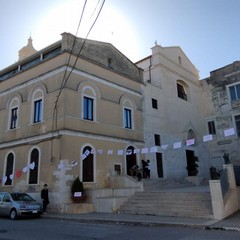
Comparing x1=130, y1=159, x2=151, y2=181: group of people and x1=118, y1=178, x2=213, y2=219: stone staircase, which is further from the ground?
x1=130, y1=159, x2=151, y2=181: group of people

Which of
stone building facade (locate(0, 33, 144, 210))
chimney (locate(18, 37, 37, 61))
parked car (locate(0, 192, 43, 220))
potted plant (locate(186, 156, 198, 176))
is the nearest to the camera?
parked car (locate(0, 192, 43, 220))

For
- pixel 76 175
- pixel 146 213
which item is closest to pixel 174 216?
pixel 146 213

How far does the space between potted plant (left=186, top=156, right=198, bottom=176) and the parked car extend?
18024 mm

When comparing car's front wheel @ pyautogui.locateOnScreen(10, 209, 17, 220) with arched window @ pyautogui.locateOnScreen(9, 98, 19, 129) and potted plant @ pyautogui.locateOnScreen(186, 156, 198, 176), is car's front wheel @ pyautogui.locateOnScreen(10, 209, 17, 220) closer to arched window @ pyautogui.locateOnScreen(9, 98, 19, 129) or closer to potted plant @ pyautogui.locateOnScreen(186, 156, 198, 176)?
arched window @ pyautogui.locateOnScreen(9, 98, 19, 129)

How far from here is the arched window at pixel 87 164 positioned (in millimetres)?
18938

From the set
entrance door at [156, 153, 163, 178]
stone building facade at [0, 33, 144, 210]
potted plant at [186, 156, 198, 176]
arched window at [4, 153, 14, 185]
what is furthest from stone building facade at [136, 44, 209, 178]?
arched window at [4, 153, 14, 185]

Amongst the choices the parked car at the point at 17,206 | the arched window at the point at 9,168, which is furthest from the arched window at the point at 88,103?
the parked car at the point at 17,206

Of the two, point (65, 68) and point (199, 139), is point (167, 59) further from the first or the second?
point (65, 68)

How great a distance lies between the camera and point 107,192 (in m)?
17.8

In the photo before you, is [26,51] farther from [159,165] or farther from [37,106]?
[159,165]

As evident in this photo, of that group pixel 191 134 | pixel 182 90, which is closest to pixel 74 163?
pixel 191 134

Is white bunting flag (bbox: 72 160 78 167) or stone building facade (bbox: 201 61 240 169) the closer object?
white bunting flag (bbox: 72 160 78 167)

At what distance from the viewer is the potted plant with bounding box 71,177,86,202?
55.8 ft

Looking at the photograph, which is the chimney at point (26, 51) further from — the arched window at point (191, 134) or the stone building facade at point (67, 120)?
the arched window at point (191, 134)
